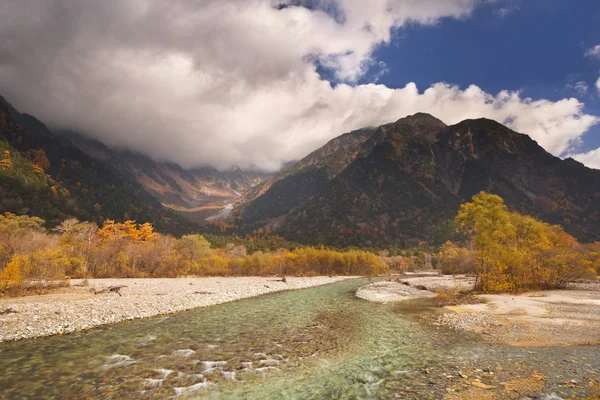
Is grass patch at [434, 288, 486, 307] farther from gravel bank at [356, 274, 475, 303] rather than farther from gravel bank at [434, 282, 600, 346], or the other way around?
gravel bank at [356, 274, 475, 303]

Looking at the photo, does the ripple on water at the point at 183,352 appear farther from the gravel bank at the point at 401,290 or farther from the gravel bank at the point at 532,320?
the gravel bank at the point at 401,290

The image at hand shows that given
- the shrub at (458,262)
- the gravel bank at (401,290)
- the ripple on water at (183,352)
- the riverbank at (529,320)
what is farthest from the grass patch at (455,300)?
the shrub at (458,262)

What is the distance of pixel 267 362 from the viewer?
14.9 metres

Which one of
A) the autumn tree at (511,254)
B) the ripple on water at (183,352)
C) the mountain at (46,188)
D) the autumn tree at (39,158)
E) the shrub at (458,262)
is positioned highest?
the autumn tree at (39,158)

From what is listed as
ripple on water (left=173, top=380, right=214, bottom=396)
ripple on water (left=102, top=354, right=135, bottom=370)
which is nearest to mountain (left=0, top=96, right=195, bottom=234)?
ripple on water (left=102, top=354, right=135, bottom=370)

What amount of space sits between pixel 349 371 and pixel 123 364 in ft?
38.6

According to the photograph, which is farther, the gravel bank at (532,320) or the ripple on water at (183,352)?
the gravel bank at (532,320)

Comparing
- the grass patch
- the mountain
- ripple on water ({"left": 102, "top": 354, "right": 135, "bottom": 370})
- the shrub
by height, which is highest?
the mountain

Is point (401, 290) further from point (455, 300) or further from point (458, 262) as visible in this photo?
point (458, 262)

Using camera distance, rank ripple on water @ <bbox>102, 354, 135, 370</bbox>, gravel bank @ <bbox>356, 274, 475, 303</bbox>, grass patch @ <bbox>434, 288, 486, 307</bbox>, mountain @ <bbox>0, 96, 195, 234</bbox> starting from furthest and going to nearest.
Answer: mountain @ <bbox>0, 96, 195, 234</bbox>
gravel bank @ <bbox>356, 274, 475, 303</bbox>
grass patch @ <bbox>434, 288, 486, 307</bbox>
ripple on water @ <bbox>102, 354, 135, 370</bbox>

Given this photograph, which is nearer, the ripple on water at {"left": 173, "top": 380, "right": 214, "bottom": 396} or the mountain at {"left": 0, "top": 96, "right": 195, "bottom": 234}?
the ripple on water at {"left": 173, "top": 380, "right": 214, "bottom": 396}

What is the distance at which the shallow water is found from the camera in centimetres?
1164

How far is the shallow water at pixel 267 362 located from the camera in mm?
11641

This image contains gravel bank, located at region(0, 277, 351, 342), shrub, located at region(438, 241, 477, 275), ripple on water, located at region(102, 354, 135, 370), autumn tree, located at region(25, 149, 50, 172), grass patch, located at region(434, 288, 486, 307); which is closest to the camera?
ripple on water, located at region(102, 354, 135, 370)
